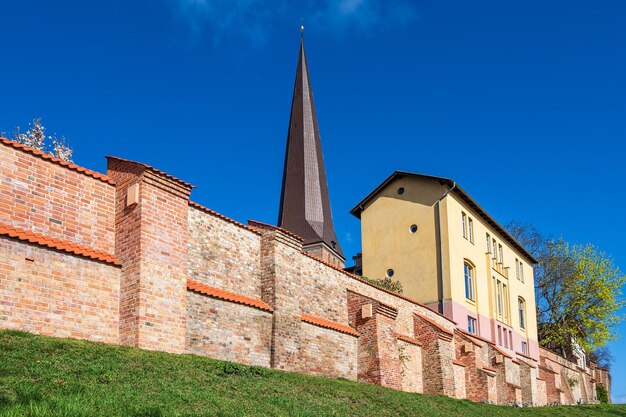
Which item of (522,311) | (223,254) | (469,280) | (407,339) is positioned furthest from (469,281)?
(223,254)

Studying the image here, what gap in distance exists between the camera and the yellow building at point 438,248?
33.4 m

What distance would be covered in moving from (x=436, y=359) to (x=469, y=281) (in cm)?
1259

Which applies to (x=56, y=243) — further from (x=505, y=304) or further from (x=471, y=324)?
(x=505, y=304)

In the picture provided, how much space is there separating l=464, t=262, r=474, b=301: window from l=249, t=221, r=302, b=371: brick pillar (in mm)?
19493

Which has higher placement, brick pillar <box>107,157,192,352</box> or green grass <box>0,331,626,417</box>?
brick pillar <box>107,157,192,352</box>

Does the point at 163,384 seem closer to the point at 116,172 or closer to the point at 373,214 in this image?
the point at 116,172

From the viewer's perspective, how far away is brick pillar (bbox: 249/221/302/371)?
54.7 ft

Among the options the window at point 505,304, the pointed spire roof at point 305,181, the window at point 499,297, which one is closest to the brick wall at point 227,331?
the window at point 499,297

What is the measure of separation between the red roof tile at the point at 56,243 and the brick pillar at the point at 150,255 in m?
0.40

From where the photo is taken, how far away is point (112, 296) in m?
13.0

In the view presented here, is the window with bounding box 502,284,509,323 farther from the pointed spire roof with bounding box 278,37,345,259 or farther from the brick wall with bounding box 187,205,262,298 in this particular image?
the brick wall with bounding box 187,205,262,298

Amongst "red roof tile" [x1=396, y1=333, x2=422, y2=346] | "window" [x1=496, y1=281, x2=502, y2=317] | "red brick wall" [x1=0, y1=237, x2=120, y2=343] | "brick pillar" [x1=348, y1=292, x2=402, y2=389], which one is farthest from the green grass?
"window" [x1=496, y1=281, x2=502, y2=317]

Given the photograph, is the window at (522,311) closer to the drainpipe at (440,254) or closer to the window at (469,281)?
the window at (469,281)

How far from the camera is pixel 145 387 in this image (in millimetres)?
9609
